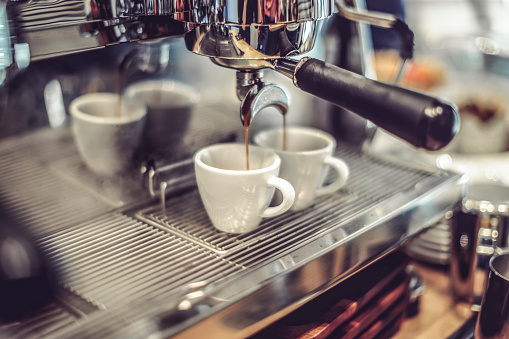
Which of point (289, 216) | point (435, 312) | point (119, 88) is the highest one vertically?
point (119, 88)

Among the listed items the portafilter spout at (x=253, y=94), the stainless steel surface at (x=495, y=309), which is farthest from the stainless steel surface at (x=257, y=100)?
the stainless steel surface at (x=495, y=309)

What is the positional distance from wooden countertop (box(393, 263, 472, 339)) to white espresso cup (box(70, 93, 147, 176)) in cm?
33

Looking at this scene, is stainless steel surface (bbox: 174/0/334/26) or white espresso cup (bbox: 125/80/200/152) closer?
stainless steel surface (bbox: 174/0/334/26)

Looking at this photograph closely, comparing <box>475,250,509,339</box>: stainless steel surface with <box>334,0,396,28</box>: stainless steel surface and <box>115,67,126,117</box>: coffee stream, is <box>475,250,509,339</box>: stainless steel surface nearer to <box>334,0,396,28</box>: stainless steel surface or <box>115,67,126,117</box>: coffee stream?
<box>334,0,396,28</box>: stainless steel surface

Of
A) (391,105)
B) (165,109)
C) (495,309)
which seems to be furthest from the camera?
(165,109)

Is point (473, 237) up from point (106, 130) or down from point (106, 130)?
down

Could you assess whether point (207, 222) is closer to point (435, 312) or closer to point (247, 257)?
point (247, 257)

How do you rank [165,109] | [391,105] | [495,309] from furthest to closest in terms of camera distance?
[165,109]
[495,309]
[391,105]

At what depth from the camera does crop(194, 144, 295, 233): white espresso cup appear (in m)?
0.45

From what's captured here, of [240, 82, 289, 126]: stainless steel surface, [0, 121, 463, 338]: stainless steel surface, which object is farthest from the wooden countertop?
[240, 82, 289, 126]: stainless steel surface

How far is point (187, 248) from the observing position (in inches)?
17.7

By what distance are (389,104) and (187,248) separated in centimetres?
20

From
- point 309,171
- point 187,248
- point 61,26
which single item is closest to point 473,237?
point 309,171

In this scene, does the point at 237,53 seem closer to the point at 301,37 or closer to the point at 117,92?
the point at 301,37
